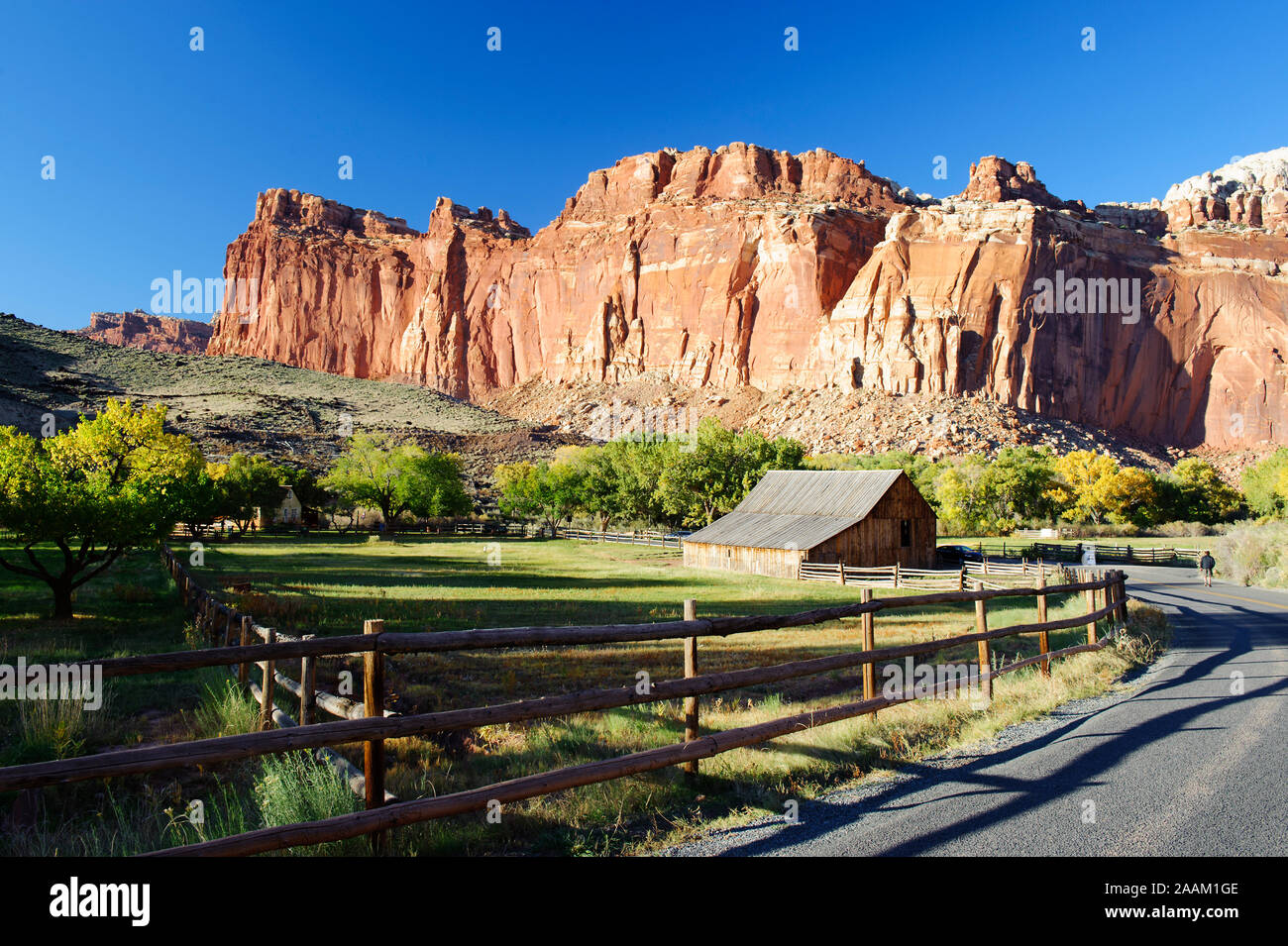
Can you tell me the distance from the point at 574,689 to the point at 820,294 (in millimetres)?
115253

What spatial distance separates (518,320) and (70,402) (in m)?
94.5

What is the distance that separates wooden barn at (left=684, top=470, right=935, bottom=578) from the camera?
100ft

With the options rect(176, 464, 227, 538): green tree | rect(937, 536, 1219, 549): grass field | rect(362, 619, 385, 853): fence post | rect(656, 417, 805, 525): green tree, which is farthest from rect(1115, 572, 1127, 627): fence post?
rect(937, 536, 1219, 549): grass field

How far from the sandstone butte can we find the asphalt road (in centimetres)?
9962

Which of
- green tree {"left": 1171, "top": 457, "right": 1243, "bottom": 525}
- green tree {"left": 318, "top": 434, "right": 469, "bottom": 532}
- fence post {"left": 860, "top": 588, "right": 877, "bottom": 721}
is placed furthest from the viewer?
green tree {"left": 1171, "top": 457, "right": 1243, "bottom": 525}

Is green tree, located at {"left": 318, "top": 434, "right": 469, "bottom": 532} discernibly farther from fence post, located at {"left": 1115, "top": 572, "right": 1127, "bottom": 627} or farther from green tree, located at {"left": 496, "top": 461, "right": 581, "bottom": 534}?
fence post, located at {"left": 1115, "top": 572, "right": 1127, "bottom": 627}

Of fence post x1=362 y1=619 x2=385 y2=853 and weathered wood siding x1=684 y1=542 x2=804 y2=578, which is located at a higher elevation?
fence post x1=362 y1=619 x2=385 y2=853

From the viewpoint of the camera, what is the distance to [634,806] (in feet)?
17.0

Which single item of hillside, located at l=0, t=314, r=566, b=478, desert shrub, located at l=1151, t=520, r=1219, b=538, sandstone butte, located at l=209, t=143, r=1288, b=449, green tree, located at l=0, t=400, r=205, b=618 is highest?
sandstone butte, located at l=209, t=143, r=1288, b=449

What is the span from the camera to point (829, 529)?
3066cm

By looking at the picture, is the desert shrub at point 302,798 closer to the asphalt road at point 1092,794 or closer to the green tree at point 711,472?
the asphalt road at point 1092,794
